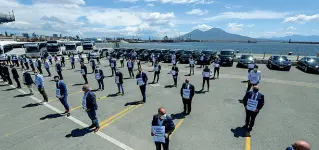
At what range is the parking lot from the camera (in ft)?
20.3

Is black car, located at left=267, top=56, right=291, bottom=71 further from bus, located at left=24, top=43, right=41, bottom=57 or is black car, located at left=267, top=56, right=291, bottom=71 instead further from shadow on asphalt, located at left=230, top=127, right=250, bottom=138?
bus, located at left=24, top=43, right=41, bottom=57

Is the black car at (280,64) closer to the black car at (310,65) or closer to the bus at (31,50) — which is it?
the black car at (310,65)

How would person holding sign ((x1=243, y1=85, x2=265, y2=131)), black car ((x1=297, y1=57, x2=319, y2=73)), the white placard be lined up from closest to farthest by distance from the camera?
the white placard → person holding sign ((x1=243, y1=85, x2=265, y2=131)) → black car ((x1=297, y1=57, x2=319, y2=73))

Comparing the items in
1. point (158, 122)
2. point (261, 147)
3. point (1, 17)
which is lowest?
point (261, 147)

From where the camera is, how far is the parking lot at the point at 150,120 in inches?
244

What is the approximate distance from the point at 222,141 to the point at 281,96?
7167mm

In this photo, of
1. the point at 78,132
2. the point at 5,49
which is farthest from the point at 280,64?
the point at 5,49

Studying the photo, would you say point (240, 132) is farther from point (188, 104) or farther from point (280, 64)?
point (280, 64)

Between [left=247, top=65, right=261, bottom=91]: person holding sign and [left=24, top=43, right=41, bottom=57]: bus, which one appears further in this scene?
[left=24, top=43, right=41, bottom=57]: bus

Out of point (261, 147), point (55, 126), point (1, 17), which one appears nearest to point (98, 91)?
point (55, 126)

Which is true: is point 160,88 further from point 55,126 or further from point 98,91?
point 55,126

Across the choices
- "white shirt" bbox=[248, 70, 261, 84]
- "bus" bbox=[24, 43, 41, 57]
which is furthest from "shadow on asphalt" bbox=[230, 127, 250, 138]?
"bus" bbox=[24, 43, 41, 57]

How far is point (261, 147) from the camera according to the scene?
19.3ft

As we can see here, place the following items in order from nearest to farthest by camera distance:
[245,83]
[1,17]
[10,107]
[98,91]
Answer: [10,107] < [98,91] < [245,83] < [1,17]
